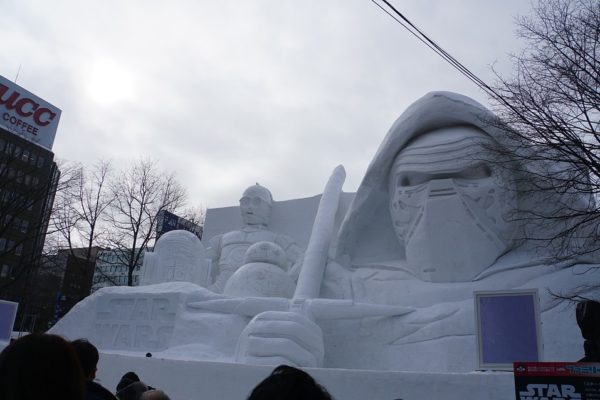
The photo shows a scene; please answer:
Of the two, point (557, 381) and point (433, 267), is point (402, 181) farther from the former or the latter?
point (557, 381)

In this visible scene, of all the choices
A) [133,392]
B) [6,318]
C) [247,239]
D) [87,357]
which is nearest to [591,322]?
[133,392]

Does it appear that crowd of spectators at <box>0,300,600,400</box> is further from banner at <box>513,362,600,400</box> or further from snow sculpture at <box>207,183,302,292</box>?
snow sculpture at <box>207,183,302,292</box>

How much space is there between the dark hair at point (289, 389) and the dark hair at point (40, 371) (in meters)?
0.58

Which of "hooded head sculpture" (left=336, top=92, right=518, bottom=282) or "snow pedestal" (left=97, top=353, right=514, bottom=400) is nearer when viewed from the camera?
"snow pedestal" (left=97, top=353, right=514, bottom=400)

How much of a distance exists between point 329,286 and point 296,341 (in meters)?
2.32

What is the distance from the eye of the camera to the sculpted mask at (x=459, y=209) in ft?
26.1

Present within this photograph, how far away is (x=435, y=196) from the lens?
320 inches

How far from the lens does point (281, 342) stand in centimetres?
661

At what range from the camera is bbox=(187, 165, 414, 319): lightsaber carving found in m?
7.60

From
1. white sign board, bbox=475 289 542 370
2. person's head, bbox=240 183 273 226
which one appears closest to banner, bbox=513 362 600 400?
white sign board, bbox=475 289 542 370

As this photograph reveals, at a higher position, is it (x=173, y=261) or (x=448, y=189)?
(x=448, y=189)

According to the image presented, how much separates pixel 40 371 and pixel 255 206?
10571 millimetres

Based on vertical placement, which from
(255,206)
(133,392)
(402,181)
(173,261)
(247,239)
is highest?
(255,206)

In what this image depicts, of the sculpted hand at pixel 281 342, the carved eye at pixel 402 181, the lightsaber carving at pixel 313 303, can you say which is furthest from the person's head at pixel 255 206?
the sculpted hand at pixel 281 342
